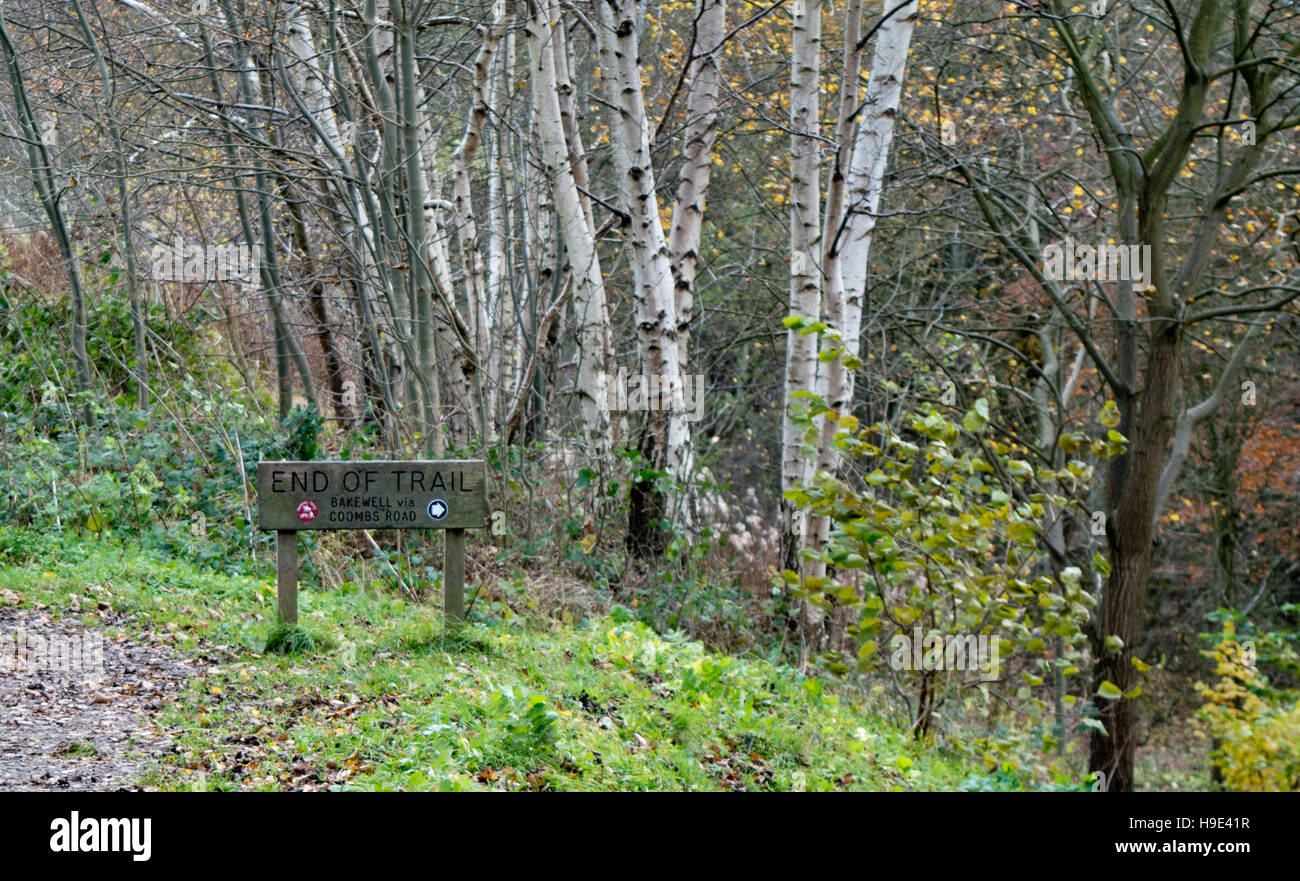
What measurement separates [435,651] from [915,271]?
1196 cm

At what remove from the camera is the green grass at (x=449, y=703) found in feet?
16.1

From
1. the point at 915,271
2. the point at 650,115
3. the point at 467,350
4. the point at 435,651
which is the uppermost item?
the point at 650,115

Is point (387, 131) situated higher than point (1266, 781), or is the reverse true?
point (387, 131)

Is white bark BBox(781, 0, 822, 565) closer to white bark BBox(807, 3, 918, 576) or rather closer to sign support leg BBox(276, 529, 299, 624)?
white bark BBox(807, 3, 918, 576)

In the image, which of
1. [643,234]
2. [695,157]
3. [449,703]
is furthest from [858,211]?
[449,703]

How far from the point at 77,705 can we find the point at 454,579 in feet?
7.54

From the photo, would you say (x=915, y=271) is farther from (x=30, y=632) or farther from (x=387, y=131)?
(x=30, y=632)

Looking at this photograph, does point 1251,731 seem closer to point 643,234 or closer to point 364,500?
point 643,234

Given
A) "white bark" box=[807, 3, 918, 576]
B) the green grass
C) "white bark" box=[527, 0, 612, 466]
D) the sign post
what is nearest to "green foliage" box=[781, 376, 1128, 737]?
the green grass

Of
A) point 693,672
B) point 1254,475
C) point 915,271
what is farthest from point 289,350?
point 1254,475

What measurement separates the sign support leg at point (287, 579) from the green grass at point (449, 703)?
149 millimetres

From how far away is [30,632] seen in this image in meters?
6.96

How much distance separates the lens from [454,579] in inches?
289

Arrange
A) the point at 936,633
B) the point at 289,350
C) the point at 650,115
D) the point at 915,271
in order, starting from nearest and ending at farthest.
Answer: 1. the point at 936,633
2. the point at 289,350
3. the point at 650,115
4. the point at 915,271
